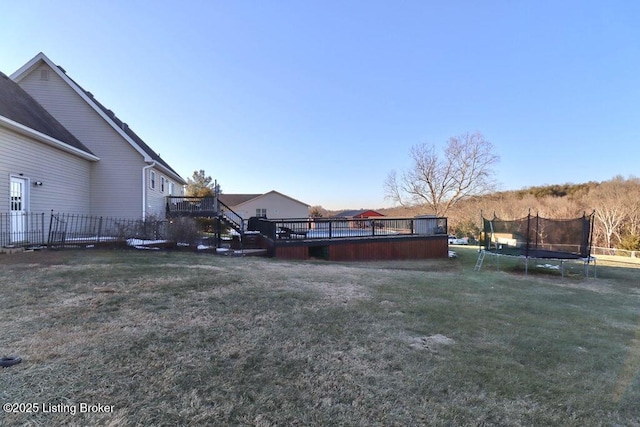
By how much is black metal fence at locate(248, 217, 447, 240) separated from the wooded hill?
34.6 feet

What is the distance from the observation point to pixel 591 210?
2559cm

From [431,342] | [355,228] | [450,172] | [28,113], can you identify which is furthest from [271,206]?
[431,342]

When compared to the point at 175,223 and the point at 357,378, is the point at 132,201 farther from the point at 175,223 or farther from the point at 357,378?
the point at 357,378

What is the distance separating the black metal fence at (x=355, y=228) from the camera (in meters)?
12.4

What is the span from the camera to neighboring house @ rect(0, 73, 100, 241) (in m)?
9.09

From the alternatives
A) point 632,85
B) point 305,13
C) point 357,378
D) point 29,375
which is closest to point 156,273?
point 29,375

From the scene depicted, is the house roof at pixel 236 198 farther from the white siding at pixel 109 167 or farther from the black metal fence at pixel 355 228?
the white siding at pixel 109 167

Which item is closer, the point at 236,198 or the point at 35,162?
the point at 35,162

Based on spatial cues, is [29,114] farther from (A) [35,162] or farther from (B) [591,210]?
(B) [591,210]

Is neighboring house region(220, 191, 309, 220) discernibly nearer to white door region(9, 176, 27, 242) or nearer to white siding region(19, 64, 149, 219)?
white siding region(19, 64, 149, 219)

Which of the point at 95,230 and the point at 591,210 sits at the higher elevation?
the point at 591,210

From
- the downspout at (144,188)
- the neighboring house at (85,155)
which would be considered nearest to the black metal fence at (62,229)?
the neighboring house at (85,155)

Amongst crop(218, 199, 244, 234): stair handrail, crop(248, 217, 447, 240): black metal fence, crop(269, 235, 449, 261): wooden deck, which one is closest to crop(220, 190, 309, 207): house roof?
crop(218, 199, 244, 234): stair handrail

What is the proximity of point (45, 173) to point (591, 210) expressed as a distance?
3536 cm
